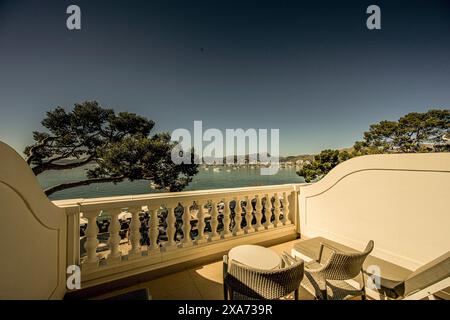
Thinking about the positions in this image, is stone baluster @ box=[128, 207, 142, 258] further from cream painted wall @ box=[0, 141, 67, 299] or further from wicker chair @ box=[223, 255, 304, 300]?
wicker chair @ box=[223, 255, 304, 300]

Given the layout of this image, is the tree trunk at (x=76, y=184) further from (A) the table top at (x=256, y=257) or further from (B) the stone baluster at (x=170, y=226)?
(A) the table top at (x=256, y=257)

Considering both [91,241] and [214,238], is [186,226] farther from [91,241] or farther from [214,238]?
[91,241]

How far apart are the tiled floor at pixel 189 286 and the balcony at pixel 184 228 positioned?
1cm

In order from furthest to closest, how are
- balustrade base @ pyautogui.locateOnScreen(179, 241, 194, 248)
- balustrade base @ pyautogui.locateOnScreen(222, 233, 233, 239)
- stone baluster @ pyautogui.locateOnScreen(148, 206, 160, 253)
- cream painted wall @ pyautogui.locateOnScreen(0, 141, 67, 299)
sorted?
balustrade base @ pyautogui.locateOnScreen(222, 233, 233, 239), balustrade base @ pyautogui.locateOnScreen(179, 241, 194, 248), stone baluster @ pyautogui.locateOnScreen(148, 206, 160, 253), cream painted wall @ pyautogui.locateOnScreen(0, 141, 67, 299)

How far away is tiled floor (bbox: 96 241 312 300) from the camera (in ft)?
6.64

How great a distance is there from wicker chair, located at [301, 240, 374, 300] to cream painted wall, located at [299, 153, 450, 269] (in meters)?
0.96

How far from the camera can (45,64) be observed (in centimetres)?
621

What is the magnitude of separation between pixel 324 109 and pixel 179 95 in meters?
8.36

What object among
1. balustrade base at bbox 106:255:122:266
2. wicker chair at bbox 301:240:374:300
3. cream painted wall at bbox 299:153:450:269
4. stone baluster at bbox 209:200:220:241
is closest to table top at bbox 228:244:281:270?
wicker chair at bbox 301:240:374:300

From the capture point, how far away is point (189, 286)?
7.14 ft

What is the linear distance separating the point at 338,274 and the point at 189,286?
1.71m
